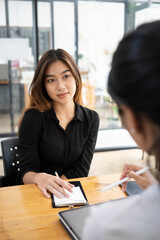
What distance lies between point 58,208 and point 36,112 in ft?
2.27

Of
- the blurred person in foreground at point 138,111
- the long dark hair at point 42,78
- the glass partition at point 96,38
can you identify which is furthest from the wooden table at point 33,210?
the glass partition at point 96,38

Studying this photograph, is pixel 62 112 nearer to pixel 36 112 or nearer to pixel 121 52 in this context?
pixel 36 112

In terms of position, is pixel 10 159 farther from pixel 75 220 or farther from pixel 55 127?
pixel 75 220

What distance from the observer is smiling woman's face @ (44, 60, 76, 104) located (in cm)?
153

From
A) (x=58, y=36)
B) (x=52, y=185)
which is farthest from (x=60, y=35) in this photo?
(x=52, y=185)

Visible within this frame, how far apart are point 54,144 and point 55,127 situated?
98 millimetres

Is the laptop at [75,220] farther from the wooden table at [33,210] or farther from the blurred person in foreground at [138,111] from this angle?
the blurred person in foreground at [138,111]

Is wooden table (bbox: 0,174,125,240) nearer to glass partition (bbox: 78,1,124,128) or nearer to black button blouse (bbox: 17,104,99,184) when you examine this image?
black button blouse (bbox: 17,104,99,184)

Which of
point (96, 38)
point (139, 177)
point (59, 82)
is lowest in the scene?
point (139, 177)

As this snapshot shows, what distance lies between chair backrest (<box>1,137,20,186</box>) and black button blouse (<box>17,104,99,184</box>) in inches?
2.7

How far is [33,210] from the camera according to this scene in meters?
0.99

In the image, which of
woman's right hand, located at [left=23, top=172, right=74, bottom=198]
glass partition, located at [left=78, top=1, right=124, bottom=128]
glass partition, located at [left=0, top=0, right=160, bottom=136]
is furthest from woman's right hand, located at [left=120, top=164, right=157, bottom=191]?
glass partition, located at [left=78, top=1, right=124, bottom=128]

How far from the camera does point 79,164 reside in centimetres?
159

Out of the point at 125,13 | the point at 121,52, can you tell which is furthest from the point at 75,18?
the point at 121,52
